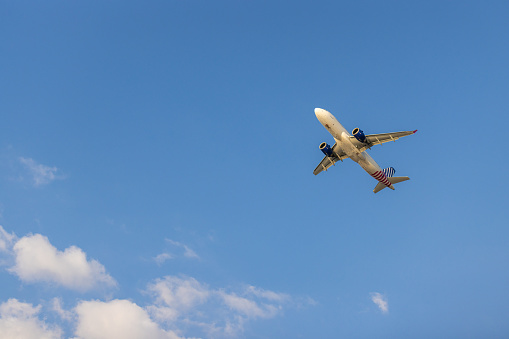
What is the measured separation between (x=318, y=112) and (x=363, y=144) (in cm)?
1108

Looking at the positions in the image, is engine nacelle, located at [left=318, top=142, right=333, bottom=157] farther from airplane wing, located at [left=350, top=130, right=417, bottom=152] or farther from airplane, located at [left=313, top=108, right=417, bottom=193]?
airplane wing, located at [left=350, top=130, right=417, bottom=152]

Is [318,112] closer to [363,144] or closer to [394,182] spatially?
[363,144]

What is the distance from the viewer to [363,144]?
91.9 metres

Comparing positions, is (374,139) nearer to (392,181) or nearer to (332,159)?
(332,159)

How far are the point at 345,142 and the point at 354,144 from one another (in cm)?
254

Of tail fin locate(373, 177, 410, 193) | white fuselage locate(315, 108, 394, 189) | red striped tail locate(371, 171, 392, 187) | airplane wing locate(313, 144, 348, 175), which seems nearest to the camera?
white fuselage locate(315, 108, 394, 189)

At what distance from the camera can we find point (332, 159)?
100 metres

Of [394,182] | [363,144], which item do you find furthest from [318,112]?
[394,182]

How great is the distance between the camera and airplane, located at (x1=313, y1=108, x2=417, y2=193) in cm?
8888

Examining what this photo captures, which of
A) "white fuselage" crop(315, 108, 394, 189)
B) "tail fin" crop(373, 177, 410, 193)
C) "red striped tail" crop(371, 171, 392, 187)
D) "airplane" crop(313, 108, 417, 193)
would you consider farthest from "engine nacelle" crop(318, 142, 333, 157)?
"tail fin" crop(373, 177, 410, 193)

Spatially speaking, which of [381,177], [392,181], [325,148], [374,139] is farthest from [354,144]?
[392,181]

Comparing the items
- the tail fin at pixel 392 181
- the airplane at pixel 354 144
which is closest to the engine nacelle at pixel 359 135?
the airplane at pixel 354 144

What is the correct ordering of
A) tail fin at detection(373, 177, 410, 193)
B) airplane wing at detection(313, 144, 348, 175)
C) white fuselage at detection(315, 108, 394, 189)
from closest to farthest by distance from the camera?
white fuselage at detection(315, 108, 394, 189), airplane wing at detection(313, 144, 348, 175), tail fin at detection(373, 177, 410, 193)

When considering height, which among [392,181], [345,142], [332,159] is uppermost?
[332,159]
